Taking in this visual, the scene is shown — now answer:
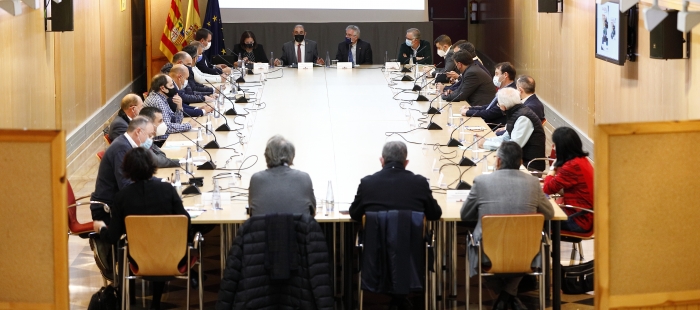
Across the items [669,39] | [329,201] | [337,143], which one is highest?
[669,39]

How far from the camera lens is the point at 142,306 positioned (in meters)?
6.73

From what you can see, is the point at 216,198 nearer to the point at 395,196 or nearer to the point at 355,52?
the point at 395,196

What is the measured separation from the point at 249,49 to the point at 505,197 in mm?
8791

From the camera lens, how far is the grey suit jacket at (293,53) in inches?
571

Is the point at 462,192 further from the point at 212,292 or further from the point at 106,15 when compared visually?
the point at 106,15

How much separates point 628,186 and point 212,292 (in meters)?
3.13

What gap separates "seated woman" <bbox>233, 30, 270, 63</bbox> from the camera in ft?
47.1

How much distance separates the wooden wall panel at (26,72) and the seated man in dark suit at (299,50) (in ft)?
15.6

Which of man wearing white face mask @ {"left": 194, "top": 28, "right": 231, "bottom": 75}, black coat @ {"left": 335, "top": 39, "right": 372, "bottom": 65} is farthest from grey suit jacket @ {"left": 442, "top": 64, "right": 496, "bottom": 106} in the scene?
black coat @ {"left": 335, "top": 39, "right": 372, "bottom": 65}

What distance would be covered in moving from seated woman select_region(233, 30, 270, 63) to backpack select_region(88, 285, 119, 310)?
8.25 m

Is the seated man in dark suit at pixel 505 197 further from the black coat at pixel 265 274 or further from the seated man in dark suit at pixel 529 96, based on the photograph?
the seated man in dark suit at pixel 529 96

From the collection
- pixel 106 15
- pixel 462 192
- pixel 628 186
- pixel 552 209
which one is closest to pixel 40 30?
pixel 106 15

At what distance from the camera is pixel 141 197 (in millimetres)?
6082

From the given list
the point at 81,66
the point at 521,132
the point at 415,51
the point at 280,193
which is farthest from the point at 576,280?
the point at 415,51
